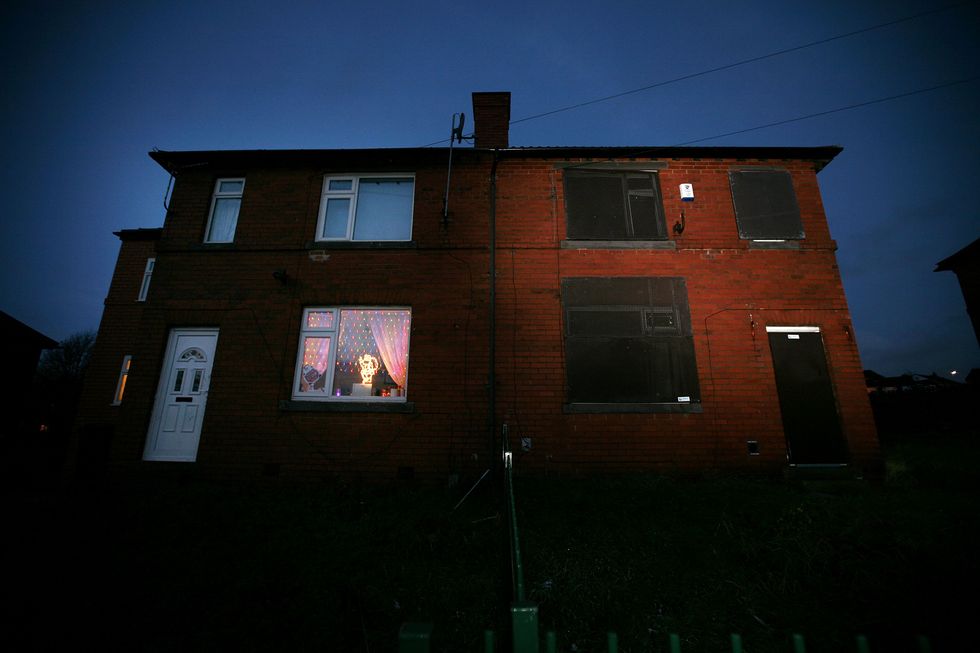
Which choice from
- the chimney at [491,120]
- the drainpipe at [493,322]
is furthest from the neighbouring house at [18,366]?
the chimney at [491,120]

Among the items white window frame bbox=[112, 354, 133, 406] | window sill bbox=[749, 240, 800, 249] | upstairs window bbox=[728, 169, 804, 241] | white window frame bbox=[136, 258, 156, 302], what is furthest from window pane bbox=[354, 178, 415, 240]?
white window frame bbox=[136, 258, 156, 302]

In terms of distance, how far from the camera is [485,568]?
153 inches

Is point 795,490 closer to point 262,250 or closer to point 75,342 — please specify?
point 262,250

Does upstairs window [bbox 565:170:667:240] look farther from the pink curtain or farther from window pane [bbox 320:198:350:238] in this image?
window pane [bbox 320:198:350:238]

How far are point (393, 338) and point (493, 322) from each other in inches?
81.8

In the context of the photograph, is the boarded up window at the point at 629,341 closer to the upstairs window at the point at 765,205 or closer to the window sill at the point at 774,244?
the window sill at the point at 774,244

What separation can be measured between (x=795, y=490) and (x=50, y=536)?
1045 cm

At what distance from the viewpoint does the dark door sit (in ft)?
22.5

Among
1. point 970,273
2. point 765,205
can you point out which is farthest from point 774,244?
point 970,273

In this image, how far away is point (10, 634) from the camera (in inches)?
115

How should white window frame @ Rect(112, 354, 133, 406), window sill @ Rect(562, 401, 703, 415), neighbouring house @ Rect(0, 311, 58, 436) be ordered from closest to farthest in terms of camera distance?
window sill @ Rect(562, 401, 703, 415) → white window frame @ Rect(112, 354, 133, 406) → neighbouring house @ Rect(0, 311, 58, 436)

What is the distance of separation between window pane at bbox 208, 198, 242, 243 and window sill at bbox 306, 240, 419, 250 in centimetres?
200

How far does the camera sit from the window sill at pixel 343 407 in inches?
276

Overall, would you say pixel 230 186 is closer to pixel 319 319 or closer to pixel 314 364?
pixel 319 319
